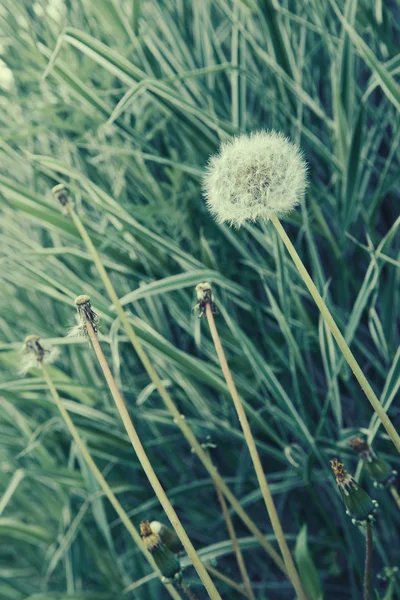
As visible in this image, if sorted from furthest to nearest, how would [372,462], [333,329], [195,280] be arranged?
[195,280]
[372,462]
[333,329]

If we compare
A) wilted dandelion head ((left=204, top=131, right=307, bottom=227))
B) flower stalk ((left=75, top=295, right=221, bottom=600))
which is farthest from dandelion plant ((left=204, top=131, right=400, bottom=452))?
flower stalk ((left=75, top=295, right=221, bottom=600))

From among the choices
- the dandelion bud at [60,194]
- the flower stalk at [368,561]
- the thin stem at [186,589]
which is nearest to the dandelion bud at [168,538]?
the thin stem at [186,589]

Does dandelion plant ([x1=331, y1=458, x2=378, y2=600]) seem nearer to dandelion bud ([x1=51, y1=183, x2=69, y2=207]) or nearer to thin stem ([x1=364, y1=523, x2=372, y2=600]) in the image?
thin stem ([x1=364, y1=523, x2=372, y2=600])

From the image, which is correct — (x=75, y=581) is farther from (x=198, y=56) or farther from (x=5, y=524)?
(x=198, y=56)

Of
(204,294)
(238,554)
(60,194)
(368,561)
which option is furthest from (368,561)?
(60,194)

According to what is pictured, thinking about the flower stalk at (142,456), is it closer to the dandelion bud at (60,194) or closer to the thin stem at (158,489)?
the thin stem at (158,489)

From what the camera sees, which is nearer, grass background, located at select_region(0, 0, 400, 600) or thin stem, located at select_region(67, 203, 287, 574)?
thin stem, located at select_region(67, 203, 287, 574)

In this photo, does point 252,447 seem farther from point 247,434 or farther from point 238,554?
point 238,554
